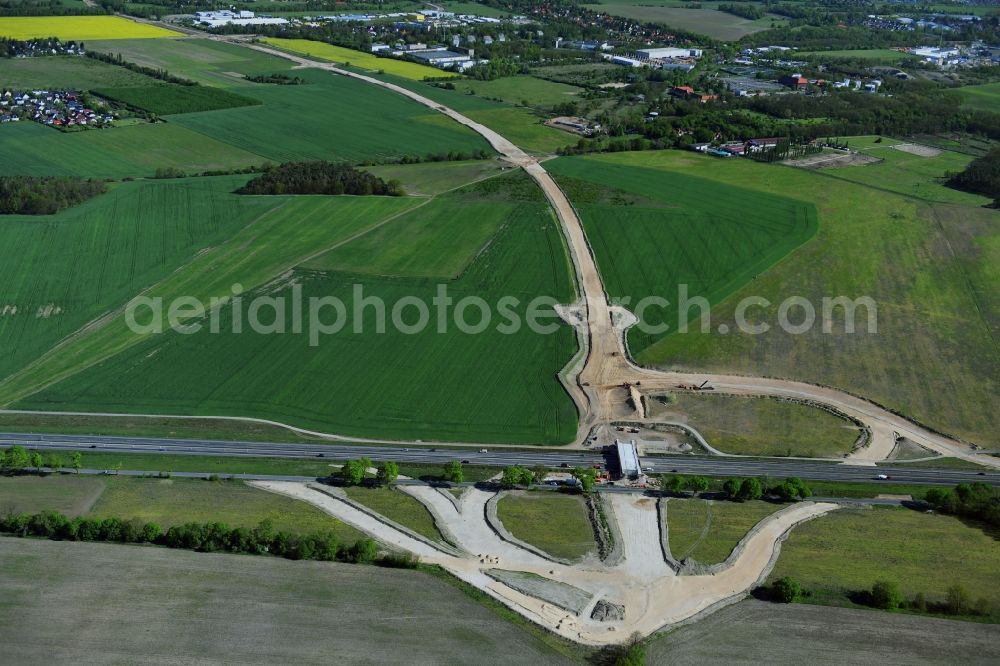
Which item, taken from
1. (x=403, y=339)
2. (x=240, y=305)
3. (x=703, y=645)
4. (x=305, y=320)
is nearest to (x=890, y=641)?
(x=703, y=645)

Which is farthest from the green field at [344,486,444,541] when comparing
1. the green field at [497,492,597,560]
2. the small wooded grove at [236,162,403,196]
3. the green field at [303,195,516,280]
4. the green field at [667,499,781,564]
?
the small wooded grove at [236,162,403,196]

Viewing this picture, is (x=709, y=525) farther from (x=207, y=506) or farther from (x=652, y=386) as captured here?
(x=207, y=506)

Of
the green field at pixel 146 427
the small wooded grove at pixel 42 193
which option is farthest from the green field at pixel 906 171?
the small wooded grove at pixel 42 193

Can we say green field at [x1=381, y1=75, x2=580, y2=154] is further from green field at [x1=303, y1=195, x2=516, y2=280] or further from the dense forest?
the dense forest

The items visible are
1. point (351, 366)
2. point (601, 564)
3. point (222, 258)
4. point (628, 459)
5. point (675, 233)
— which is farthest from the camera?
point (675, 233)

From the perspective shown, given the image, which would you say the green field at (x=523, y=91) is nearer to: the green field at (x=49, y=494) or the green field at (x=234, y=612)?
the green field at (x=49, y=494)

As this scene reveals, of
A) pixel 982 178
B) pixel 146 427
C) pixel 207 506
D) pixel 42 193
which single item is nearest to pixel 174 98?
pixel 42 193
